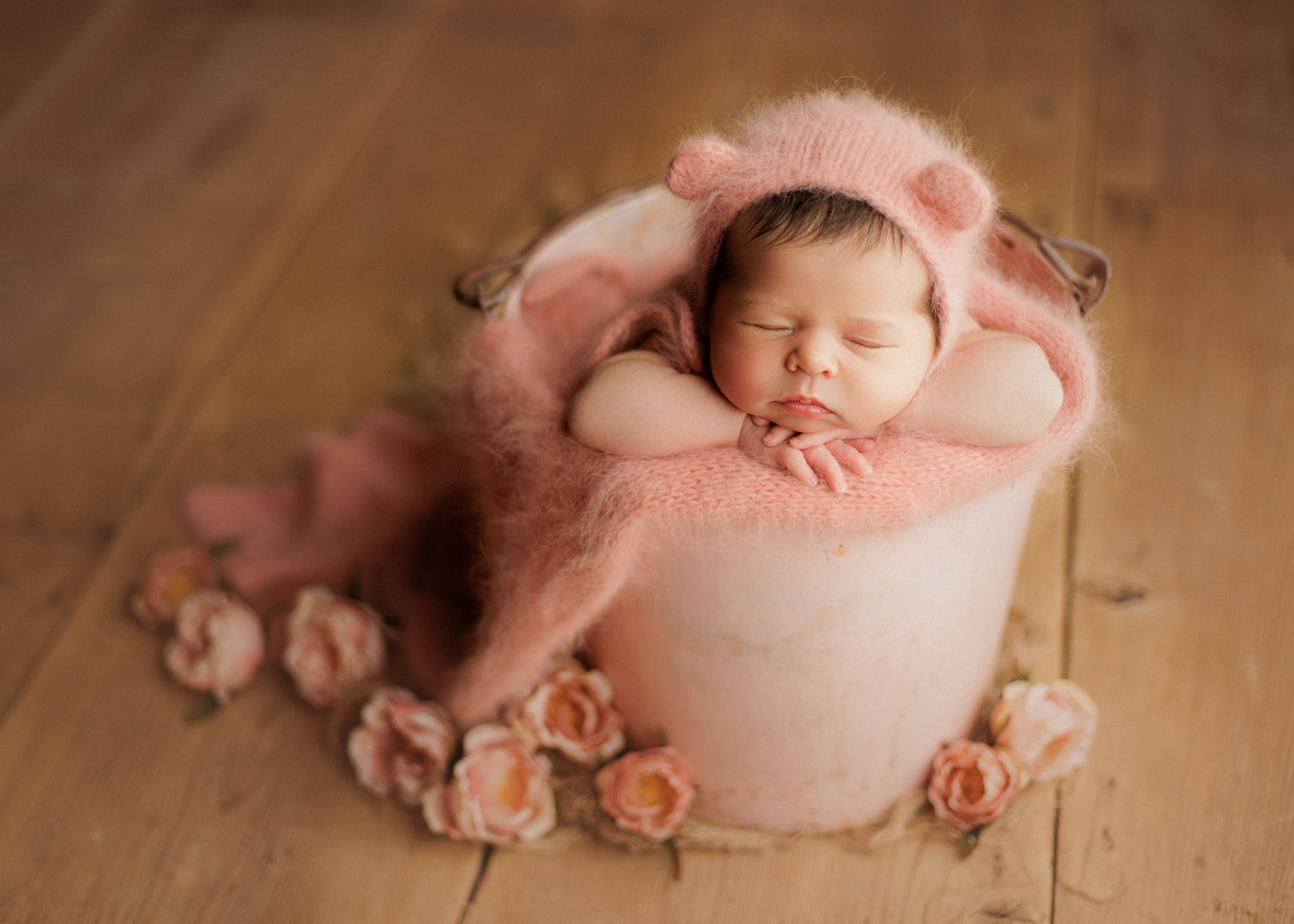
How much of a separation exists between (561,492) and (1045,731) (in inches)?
19.0

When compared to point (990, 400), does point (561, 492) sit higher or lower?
lower

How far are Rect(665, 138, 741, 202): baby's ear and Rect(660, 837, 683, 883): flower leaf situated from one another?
538 mm

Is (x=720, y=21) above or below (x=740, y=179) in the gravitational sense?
above

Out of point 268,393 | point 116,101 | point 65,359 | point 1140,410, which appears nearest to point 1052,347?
point 1140,410

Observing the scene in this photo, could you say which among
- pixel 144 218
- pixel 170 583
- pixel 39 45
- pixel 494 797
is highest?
pixel 39 45

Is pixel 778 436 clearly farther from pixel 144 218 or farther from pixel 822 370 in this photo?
pixel 144 218

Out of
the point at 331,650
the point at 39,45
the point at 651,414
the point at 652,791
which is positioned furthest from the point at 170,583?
the point at 39,45

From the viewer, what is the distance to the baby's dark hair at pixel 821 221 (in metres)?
0.66

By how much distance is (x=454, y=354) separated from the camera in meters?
1.18

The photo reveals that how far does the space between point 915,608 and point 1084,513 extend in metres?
0.48

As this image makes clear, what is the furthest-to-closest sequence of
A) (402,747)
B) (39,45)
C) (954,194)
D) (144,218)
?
(39,45)
(144,218)
(402,747)
(954,194)

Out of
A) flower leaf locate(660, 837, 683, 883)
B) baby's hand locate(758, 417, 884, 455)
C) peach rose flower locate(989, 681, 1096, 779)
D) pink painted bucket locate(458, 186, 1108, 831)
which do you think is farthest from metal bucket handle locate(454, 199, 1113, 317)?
flower leaf locate(660, 837, 683, 883)

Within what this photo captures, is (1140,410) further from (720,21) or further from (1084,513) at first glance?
(720,21)

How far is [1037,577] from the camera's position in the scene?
109cm
